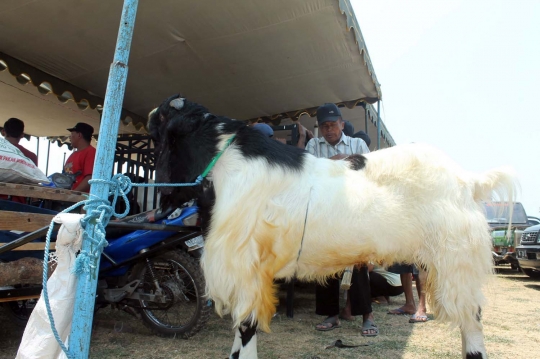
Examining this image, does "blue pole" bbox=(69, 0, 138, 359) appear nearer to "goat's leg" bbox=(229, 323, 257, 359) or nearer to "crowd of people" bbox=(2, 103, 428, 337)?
"goat's leg" bbox=(229, 323, 257, 359)

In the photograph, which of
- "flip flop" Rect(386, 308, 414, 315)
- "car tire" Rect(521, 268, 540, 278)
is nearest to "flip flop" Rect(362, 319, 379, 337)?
"flip flop" Rect(386, 308, 414, 315)

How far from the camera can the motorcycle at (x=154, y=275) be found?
3.19 m

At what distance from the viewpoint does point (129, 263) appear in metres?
3.29

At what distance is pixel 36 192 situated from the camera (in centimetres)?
263

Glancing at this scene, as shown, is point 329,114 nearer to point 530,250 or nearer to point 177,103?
point 177,103

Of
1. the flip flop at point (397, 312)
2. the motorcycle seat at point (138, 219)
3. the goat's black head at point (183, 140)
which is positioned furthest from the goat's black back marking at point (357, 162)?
the flip flop at point (397, 312)

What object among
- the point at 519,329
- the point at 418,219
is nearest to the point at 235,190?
the point at 418,219

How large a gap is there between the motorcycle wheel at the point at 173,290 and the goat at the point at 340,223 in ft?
3.27

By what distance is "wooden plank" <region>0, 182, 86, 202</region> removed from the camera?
2458 millimetres

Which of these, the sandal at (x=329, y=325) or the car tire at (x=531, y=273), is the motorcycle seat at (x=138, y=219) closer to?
the sandal at (x=329, y=325)

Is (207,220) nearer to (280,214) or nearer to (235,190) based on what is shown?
(235,190)

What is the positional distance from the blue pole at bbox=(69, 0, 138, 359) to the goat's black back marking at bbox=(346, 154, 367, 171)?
142 cm

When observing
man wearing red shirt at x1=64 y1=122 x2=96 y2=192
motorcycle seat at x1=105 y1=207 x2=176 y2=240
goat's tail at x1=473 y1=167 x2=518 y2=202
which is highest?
goat's tail at x1=473 y1=167 x2=518 y2=202

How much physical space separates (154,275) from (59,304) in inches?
67.3
